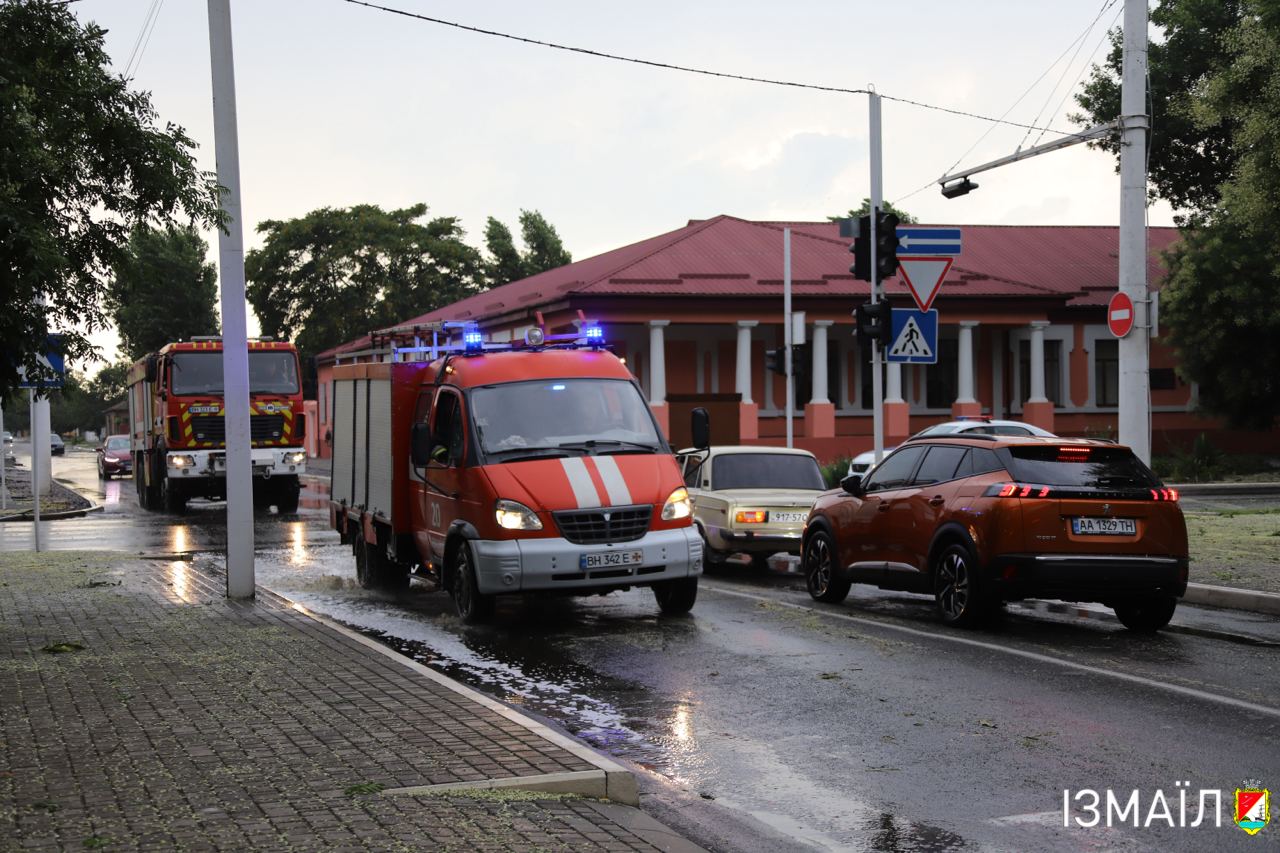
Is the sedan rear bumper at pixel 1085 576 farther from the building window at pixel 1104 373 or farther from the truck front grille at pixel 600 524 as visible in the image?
the building window at pixel 1104 373

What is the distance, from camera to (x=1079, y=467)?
1150 centimetres

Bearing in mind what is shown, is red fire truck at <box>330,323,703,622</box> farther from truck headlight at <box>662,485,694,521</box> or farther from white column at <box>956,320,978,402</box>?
white column at <box>956,320,978,402</box>

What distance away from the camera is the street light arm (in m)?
16.9

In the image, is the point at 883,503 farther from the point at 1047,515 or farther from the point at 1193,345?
the point at 1193,345

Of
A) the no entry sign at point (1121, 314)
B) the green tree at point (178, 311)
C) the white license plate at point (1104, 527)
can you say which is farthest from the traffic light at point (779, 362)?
the green tree at point (178, 311)

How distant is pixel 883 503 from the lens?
512 inches

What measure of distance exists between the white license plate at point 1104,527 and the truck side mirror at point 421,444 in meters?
5.72

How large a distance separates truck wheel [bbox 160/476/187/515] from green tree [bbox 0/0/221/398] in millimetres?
18799

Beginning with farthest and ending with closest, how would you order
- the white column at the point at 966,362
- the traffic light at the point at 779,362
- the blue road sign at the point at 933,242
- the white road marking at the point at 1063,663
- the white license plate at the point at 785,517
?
the white column at the point at 966,362 < the traffic light at the point at 779,362 < the blue road sign at the point at 933,242 < the white license plate at the point at 785,517 < the white road marking at the point at 1063,663

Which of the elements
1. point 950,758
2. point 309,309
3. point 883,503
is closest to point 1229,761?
point 950,758

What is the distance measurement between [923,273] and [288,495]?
16436 millimetres

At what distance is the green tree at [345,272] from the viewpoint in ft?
247

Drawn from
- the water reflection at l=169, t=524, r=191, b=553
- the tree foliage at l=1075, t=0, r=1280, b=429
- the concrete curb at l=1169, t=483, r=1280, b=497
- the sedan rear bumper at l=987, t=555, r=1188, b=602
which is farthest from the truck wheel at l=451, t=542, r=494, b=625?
the concrete curb at l=1169, t=483, r=1280, b=497

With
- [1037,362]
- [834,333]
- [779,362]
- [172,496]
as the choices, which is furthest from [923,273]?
[1037,362]
